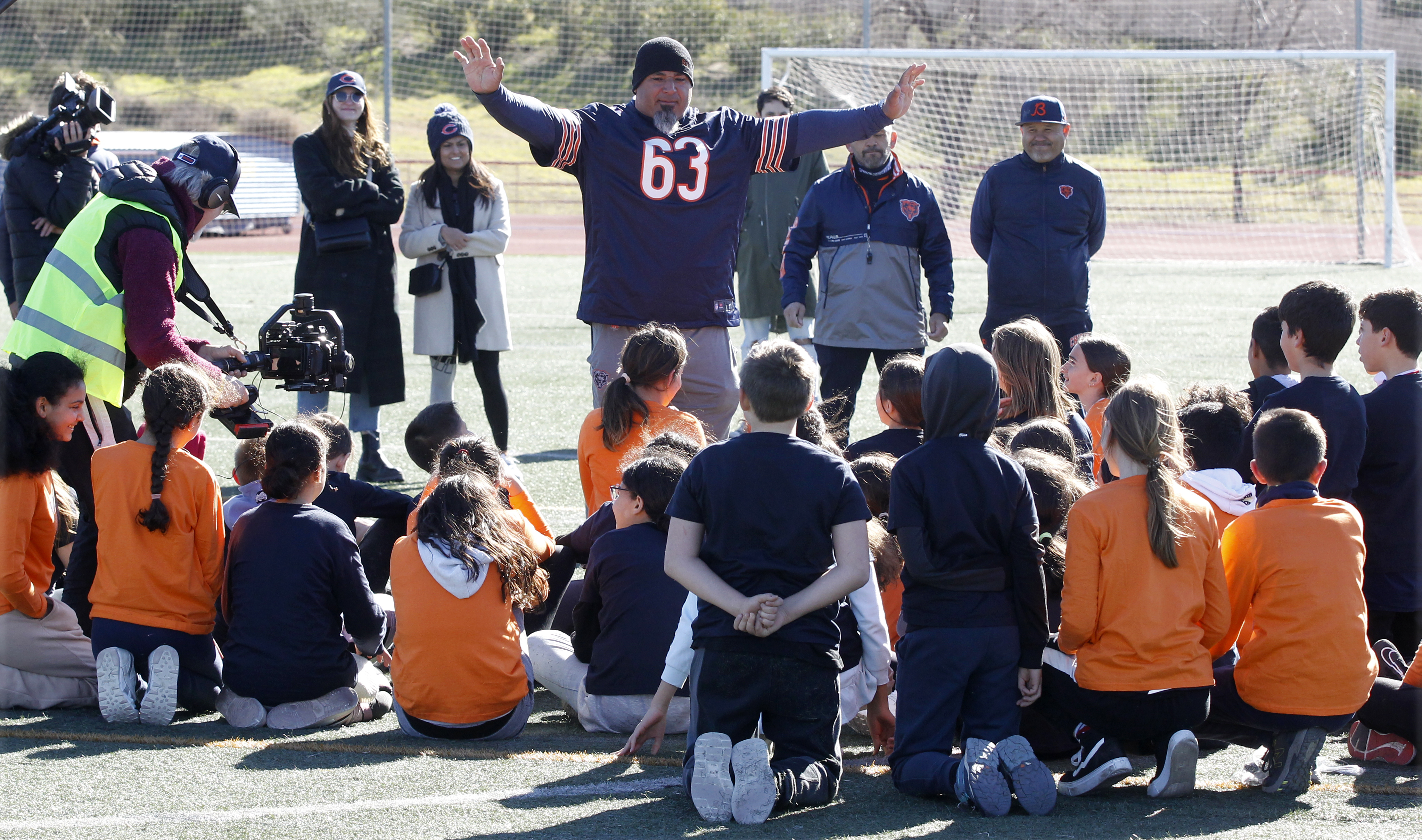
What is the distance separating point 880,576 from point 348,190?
3981 millimetres

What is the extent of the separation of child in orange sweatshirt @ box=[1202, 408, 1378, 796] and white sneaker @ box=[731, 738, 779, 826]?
122 cm

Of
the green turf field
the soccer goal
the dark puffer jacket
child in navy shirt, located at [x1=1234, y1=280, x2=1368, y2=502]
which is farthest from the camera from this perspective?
the soccer goal

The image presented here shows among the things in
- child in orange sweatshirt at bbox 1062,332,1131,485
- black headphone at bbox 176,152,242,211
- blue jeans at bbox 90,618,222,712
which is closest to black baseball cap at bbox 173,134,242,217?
black headphone at bbox 176,152,242,211

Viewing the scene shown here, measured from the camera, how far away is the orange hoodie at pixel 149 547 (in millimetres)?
3900

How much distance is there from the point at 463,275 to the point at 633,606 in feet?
12.3

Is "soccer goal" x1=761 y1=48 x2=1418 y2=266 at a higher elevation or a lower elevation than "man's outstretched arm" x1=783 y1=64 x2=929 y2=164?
higher

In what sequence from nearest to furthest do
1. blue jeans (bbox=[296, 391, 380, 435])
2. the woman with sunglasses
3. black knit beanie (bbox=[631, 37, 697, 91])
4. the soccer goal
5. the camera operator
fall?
the camera operator
black knit beanie (bbox=[631, 37, 697, 91])
the woman with sunglasses
blue jeans (bbox=[296, 391, 380, 435])
the soccer goal

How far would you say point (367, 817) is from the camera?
3104 mm

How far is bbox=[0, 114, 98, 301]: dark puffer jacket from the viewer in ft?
19.8

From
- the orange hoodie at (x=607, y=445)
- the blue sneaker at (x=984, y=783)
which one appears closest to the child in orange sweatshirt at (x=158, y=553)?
the orange hoodie at (x=607, y=445)

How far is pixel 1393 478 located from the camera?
4070mm

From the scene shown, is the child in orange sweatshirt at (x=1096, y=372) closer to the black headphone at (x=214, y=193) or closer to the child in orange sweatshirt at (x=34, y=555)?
the black headphone at (x=214, y=193)

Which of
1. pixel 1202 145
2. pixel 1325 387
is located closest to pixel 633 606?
pixel 1325 387

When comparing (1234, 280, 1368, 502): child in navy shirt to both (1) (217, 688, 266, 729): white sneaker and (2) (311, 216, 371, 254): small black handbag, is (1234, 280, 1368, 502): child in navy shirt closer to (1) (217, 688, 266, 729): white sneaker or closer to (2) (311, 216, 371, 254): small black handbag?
(1) (217, 688, 266, 729): white sneaker
